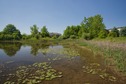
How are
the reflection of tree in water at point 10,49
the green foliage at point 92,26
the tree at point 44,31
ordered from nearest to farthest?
the reflection of tree in water at point 10,49
the green foliage at point 92,26
the tree at point 44,31

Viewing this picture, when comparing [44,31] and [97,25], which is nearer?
[97,25]

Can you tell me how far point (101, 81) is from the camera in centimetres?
646

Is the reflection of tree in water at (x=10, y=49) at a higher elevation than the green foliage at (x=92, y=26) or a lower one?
lower

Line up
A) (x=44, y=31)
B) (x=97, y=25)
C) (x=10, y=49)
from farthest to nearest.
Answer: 1. (x=44, y=31)
2. (x=97, y=25)
3. (x=10, y=49)

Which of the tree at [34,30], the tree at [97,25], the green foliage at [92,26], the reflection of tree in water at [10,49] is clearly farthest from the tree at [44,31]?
the reflection of tree in water at [10,49]

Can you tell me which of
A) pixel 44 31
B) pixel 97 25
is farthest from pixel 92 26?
pixel 44 31

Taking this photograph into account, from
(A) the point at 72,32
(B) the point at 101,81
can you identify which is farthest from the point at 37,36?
(B) the point at 101,81

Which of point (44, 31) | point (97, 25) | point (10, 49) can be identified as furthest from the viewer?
point (44, 31)

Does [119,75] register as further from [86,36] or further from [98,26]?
[98,26]

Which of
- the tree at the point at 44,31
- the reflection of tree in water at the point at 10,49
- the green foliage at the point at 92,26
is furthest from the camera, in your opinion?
the tree at the point at 44,31

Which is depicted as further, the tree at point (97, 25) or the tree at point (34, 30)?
the tree at point (34, 30)

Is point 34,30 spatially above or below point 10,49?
above

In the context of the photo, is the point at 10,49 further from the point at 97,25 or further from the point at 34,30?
the point at 34,30

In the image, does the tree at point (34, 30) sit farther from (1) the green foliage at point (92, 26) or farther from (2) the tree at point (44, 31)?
(1) the green foliage at point (92, 26)
